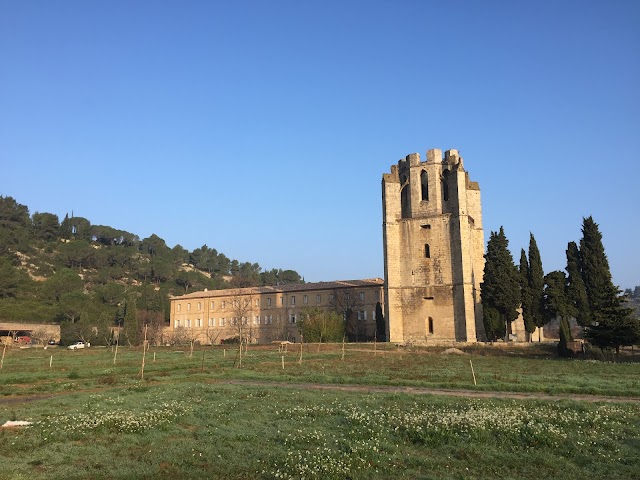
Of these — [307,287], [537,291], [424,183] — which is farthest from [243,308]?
[537,291]

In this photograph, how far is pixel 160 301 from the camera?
103938 mm

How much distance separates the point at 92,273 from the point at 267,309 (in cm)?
5898

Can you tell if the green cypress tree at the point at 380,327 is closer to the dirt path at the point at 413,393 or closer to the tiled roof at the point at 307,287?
the tiled roof at the point at 307,287

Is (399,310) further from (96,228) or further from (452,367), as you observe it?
(96,228)

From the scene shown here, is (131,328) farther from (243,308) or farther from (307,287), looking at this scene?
(307,287)

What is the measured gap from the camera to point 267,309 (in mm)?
85188

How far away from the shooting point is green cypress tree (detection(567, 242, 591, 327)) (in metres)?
49.6

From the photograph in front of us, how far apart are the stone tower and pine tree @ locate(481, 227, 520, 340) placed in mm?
1743

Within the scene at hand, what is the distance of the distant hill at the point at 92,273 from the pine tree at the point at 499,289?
4779 cm

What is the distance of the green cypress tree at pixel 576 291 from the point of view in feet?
163

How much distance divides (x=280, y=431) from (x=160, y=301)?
96.8 metres

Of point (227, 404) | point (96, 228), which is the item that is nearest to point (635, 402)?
point (227, 404)

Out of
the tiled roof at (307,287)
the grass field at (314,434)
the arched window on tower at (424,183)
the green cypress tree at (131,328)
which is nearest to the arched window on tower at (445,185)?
the arched window on tower at (424,183)

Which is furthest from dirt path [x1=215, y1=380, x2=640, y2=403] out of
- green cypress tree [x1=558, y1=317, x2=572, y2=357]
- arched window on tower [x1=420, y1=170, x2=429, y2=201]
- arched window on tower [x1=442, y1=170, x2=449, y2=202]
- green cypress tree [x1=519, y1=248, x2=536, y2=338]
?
arched window on tower [x1=420, y1=170, x2=429, y2=201]
